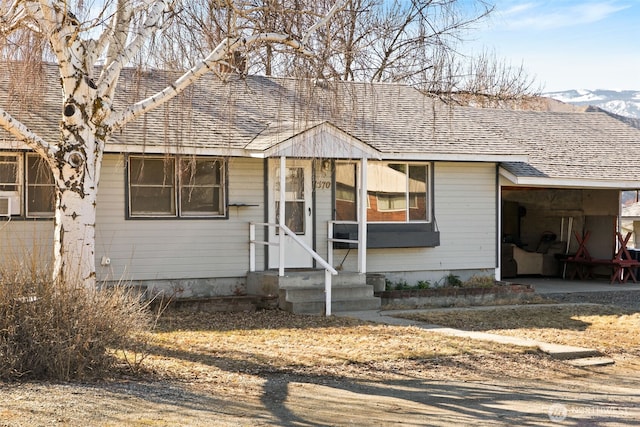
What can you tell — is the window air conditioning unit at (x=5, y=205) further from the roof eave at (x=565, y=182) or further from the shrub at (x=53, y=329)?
the roof eave at (x=565, y=182)

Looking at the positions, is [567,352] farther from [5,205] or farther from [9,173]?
[9,173]

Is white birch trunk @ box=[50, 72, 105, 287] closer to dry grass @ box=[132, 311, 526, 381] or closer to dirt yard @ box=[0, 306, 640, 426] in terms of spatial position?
dry grass @ box=[132, 311, 526, 381]

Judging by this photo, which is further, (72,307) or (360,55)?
(360,55)

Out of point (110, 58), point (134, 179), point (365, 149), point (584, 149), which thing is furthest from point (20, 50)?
point (584, 149)

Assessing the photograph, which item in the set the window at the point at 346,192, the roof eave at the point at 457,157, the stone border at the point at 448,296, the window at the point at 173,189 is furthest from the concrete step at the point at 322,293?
the roof eave at the point at 457,157

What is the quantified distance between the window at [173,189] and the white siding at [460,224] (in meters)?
3.98

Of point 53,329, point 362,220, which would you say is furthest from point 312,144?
point 53,329

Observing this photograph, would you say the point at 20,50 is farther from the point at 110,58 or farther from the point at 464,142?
the point at 464,142

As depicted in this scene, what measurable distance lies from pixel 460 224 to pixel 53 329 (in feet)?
39.6

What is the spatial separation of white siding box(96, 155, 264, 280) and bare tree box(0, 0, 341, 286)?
5057mm

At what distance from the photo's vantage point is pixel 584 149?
909 inches

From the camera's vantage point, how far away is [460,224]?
19969 mm

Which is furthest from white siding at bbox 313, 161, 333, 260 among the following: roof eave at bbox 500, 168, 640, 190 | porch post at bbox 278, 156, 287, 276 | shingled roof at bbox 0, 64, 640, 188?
roof eave at bbox 500, 168, 640, 190

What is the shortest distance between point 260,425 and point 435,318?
8.02 meters
